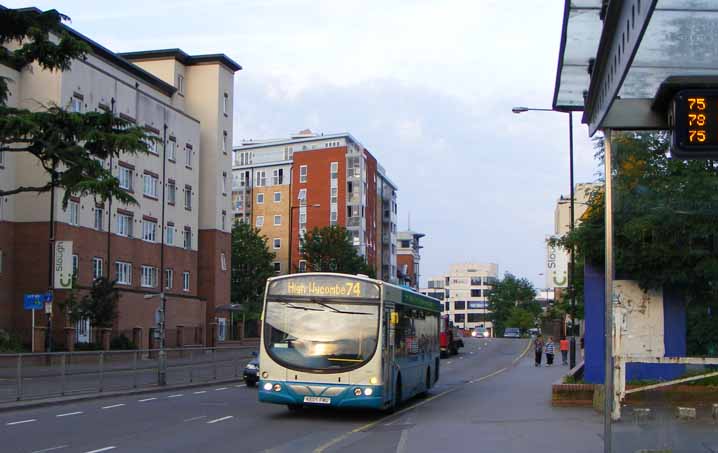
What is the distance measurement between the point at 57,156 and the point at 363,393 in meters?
10.1

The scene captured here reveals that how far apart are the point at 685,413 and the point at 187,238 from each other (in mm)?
50817

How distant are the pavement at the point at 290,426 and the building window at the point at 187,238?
1413 inches

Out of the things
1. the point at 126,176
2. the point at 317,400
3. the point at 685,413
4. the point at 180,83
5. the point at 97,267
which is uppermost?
the point at 180,83

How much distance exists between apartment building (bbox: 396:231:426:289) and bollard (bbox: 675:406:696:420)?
12915 cm

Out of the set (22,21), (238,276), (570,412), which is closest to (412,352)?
(570,412)

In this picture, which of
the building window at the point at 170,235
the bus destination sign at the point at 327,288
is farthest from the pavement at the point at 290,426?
the building window at the point at 170,235

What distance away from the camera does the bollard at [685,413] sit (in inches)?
631

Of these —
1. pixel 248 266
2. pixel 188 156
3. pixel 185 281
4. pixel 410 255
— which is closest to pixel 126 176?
pixel 188 156

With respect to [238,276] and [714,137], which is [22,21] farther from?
[238,276]

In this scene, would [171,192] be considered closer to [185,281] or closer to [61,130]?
[185,281]

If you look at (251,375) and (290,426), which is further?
(251,375)

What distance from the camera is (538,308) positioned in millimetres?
161375

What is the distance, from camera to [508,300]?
6663 inches

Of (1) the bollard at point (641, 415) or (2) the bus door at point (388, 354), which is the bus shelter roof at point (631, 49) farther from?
(2) the bus door at point (388, 354)
